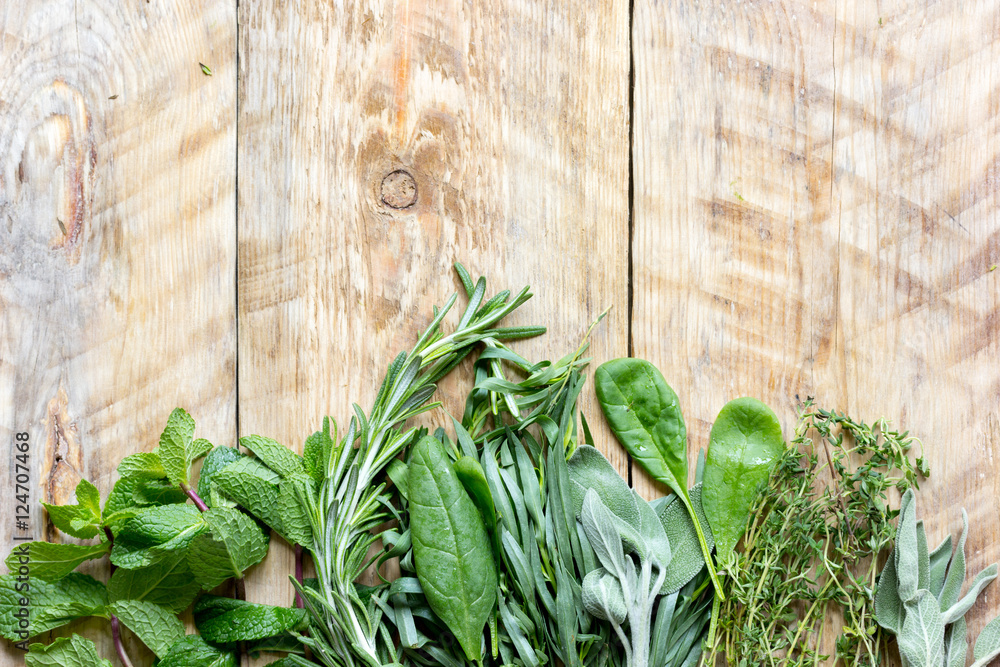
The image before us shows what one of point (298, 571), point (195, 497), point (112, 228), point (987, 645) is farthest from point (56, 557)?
point (987, 645)

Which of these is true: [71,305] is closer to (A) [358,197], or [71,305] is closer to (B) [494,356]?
(A) [358,197]

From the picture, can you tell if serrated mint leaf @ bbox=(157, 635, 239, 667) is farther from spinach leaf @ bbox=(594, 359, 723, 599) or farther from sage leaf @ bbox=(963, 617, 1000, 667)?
sage leaf @ bbox=(963, 617, 1000, 667)

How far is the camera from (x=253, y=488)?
75 centimetres

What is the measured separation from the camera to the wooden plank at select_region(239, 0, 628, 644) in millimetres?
808

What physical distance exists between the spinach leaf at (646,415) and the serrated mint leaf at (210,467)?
434 mm

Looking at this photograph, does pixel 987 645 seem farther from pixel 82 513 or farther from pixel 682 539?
pixel 82 513

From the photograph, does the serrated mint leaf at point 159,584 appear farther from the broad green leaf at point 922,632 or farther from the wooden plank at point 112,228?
the broad green leaf at point 922,632

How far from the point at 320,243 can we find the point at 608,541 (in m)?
0.47

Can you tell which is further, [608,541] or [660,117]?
[660,117]

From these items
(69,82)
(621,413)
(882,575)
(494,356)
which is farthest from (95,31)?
(882,575)

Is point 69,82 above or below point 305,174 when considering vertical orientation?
above

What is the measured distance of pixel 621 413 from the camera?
0.79 m

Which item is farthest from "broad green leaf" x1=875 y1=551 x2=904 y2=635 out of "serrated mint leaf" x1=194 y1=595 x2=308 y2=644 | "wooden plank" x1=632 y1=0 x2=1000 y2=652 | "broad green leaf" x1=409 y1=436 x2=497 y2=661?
"serrated mint leaf" x1=194 y1=595 x2=308 y2=644

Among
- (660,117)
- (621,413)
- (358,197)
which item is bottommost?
(621,413)
